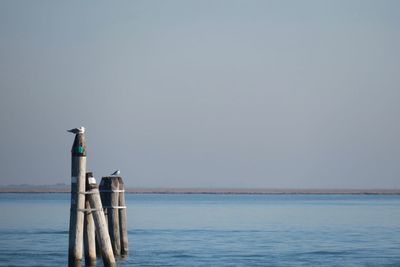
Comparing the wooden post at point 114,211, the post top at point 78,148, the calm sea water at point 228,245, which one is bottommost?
the calm sea water at point 228,245

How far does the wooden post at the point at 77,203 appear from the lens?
23625mm

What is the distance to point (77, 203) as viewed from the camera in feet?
77.9

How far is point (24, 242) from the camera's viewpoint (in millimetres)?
39188

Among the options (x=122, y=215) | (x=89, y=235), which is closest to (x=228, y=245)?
(x=122, y=215)

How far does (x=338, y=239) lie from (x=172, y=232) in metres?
9.40

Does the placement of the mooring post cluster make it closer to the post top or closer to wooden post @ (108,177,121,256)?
the post top

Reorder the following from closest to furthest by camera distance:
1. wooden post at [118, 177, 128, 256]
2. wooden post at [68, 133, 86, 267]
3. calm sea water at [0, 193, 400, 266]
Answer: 1. wooden post at [68, 133, 86, 267]
2. wooden post at [118, 177, 128, 256]
3. calm sea water at [0, 193, 400, 266]

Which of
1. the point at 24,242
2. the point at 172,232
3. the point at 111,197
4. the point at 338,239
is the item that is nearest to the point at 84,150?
the point at 111,197

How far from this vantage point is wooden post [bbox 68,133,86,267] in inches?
930

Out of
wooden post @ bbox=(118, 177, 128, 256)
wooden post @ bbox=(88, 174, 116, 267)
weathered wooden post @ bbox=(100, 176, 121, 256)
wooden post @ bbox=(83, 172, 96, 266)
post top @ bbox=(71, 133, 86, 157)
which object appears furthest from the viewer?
wooden post @ bbox=(118, 177, 128, 256)

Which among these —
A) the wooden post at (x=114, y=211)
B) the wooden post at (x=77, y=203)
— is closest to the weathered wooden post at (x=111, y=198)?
the wooden post at (x=114, y=211)

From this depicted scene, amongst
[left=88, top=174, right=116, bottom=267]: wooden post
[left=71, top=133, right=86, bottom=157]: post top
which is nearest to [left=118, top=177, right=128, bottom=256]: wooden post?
[left=88, top=174, right=116, bottom=267]: wooden post

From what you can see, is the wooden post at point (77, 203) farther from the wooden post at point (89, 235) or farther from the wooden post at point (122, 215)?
the wooden post at point (122, 215)

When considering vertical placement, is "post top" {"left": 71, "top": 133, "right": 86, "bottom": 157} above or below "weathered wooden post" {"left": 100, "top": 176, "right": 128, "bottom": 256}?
above
